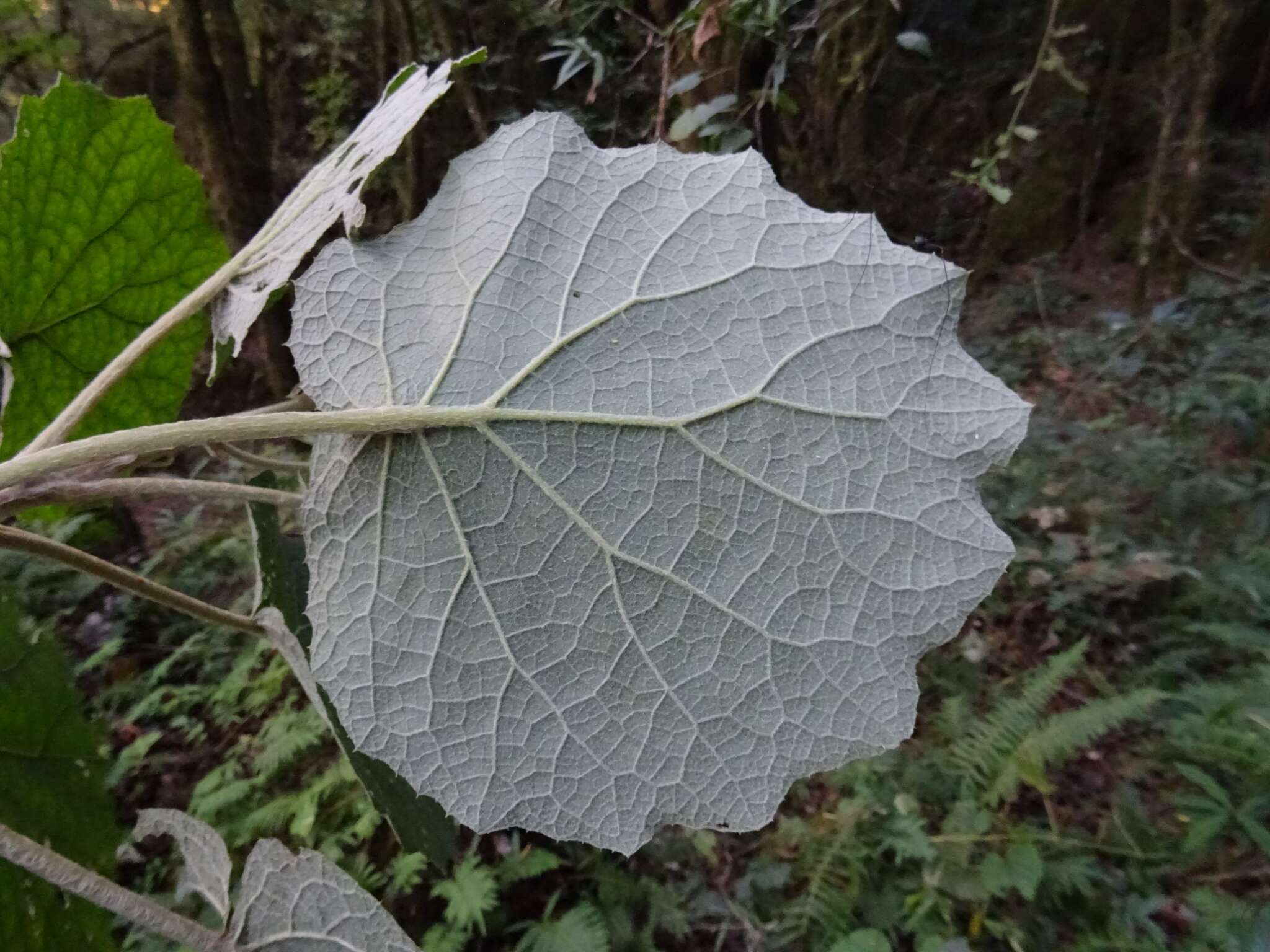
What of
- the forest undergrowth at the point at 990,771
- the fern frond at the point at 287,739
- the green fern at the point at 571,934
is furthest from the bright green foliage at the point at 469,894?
the fern frond at the point at 287,739

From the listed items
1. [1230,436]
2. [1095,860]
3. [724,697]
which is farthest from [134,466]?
[1230,436]

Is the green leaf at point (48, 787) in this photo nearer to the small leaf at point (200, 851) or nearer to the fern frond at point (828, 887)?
the small leaf at point (200, 851)

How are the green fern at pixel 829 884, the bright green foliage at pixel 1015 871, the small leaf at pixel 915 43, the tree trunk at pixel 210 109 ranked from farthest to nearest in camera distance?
the tree trunk at pixel 210 109 → the small leaf at pixel 915 43 → the green fern at pixel 829 884 → the bright green foliage at pixel 1015 871

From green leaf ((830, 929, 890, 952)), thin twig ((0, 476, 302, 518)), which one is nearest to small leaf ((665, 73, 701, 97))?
thin twig ((0, 476, 302, 518))

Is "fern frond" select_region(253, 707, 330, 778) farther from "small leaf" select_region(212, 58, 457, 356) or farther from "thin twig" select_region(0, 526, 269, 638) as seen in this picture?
"small leaf" select_region(212, 58, 457, 356)

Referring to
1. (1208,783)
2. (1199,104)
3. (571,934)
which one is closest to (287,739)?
(571,934)

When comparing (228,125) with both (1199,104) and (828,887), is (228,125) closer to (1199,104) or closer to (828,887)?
(828,887)
